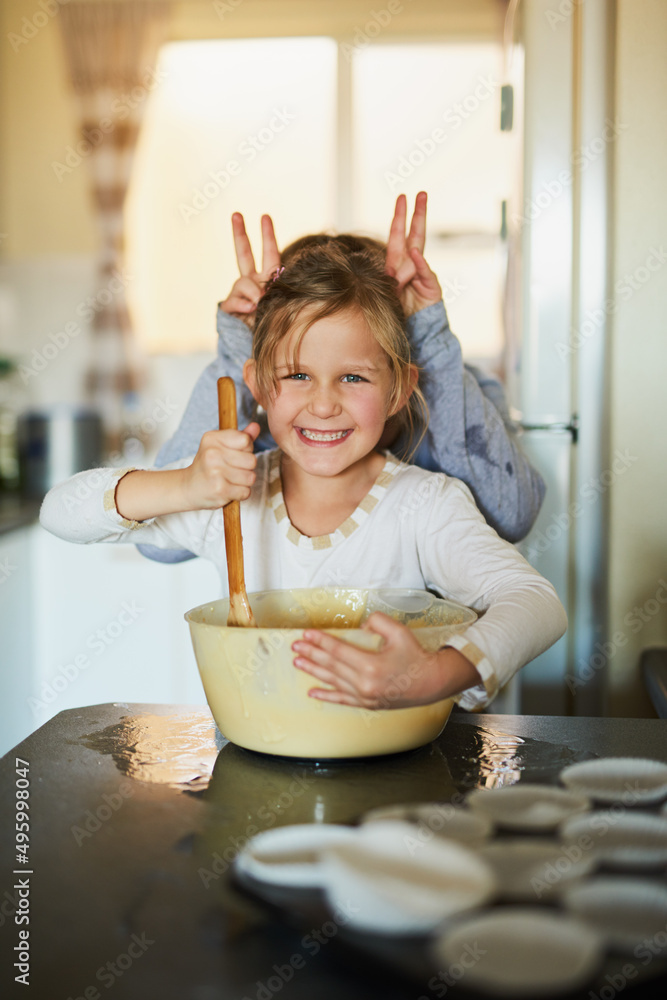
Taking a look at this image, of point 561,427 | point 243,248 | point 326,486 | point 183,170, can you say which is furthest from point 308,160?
point 326,486

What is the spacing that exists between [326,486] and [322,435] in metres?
0.11

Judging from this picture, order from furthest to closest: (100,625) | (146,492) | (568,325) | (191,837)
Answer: (100,625) → (568,325) → (146,492) → (191,837)

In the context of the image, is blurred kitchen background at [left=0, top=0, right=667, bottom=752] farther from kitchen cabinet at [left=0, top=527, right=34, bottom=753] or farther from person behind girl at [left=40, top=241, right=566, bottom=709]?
person behind girl at [left=40, top=241, right=566, bottom=709]

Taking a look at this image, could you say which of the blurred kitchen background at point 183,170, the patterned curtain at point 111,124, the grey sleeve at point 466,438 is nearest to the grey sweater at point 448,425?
the grey sleeve at point 466,438

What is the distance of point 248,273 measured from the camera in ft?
3.75

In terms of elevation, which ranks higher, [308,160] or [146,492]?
[308,160]

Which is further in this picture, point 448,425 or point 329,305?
point 448,425

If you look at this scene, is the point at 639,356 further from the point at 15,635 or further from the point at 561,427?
the point at 15,635

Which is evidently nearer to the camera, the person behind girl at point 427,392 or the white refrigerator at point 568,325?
the person behind girl at point 427,392

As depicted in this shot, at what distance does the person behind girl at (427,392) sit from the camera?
3.66 ft

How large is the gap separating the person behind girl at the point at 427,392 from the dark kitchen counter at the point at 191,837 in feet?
1.50

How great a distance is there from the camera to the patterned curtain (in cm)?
268

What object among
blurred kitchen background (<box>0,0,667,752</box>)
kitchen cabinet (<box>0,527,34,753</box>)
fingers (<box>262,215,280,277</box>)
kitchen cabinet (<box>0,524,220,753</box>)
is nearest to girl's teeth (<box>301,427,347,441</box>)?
fingers (<box>262,215,280,277</box>)

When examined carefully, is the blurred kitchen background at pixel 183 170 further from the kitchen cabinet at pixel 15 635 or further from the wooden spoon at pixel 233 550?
the wooden spoon at pixel 233 550
